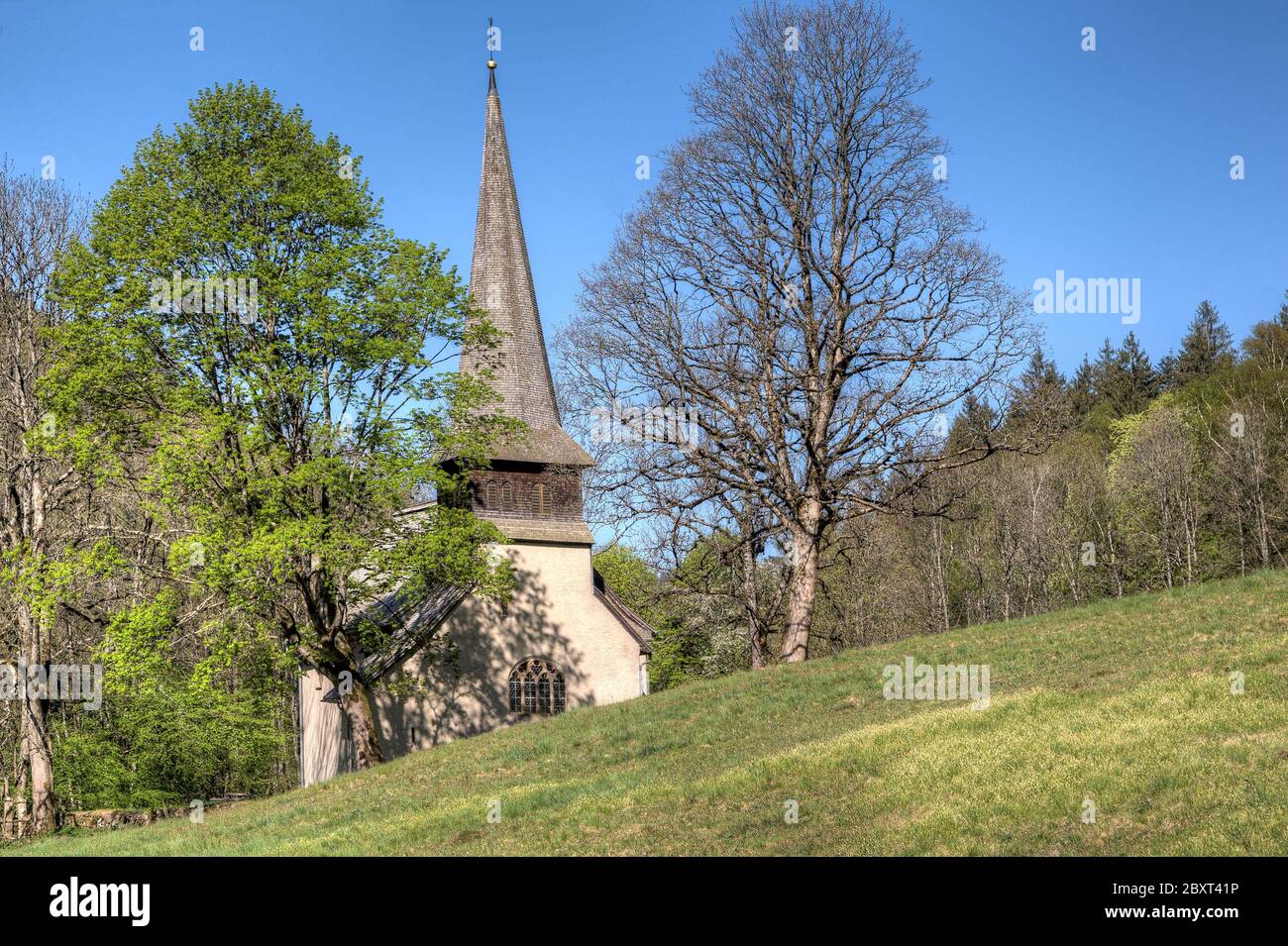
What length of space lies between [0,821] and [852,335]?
24964 millimetres

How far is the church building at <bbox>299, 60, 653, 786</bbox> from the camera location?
112 ft

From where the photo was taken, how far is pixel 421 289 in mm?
29297

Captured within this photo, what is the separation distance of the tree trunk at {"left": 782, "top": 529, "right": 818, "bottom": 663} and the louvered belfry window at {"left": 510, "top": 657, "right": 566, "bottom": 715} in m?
8.27

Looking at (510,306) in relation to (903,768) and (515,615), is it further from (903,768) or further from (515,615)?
(903,768)

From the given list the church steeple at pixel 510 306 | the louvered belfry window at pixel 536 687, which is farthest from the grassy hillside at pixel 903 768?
the church steeple at pixel 510 306

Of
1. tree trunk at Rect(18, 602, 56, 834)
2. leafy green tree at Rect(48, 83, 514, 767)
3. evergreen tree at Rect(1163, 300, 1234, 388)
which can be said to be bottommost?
tree trunk at Rect(18, 602, 56, 834)

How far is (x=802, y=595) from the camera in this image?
2997 cm

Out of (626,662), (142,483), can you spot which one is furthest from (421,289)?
(626,662)

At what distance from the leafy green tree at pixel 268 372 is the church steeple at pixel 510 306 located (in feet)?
21.5

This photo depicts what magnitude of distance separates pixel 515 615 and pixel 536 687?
7.07ft

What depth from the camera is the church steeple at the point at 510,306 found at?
36.7 meters

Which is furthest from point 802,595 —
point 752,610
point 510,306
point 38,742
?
point 38,742

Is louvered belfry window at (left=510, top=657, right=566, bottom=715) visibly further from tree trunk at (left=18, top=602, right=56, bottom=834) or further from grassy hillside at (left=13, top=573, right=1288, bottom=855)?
tree trunk at (left=18, top=602, right=56, bottom=834)

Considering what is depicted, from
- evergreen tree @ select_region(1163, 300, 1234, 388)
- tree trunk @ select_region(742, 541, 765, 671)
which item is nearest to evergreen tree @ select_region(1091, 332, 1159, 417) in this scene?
evergreen tree @ select_region(1163, 300, 1234, 388)
